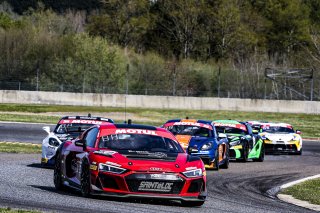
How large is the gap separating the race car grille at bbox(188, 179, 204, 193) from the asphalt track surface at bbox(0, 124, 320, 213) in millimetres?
269

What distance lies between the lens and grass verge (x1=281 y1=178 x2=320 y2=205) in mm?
15664

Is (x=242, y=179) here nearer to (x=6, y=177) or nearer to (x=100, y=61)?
(x=6, y=177)

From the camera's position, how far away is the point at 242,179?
762 inches

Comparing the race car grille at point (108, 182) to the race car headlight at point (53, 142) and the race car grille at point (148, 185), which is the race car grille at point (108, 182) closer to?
the race car grille at point (148, 185)

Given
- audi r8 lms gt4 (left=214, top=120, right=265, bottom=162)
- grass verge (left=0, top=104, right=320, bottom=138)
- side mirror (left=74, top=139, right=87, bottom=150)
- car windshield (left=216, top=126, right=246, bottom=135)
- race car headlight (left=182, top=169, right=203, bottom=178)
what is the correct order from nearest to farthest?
race car headlight (left=182, top=169, right=203, bottom=178), side mirror (left=74, top=139, right=87, bottom=150), audi r8 lms gt4 (left=214, top=120, right=265, bottom=162), car windshield (left=216, top=126, right=246, bottom=135), grass verge (left=0, top=104, right=320, bottom=138)

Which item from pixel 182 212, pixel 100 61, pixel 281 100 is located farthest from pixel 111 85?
pixel 182 212

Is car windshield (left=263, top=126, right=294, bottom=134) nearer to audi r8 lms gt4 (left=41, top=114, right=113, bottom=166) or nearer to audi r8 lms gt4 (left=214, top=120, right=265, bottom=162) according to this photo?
audi r8 lms gt4 (left=214, top=120, right=265, bottom=162)

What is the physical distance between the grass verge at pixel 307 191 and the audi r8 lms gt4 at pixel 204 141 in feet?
8.34

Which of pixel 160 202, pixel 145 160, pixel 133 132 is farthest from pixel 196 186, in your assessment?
pixel 133 132

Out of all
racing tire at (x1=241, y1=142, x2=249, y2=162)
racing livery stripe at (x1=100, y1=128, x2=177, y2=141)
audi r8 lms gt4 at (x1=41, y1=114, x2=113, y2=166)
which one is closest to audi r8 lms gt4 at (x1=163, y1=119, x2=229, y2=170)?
audi r8 lms gt4 at (x1=41, y1=114, x2=113, y2=166)

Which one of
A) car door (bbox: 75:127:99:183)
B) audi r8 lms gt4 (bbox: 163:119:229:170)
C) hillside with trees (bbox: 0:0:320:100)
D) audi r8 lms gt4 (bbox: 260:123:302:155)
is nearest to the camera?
car door (bbox: 75:127:99:183)

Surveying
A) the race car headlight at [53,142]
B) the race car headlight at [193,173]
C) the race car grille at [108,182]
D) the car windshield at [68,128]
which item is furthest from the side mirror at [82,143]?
the car windshield at [68,128]

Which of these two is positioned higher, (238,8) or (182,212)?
(238,8)

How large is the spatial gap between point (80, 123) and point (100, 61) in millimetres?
44267
